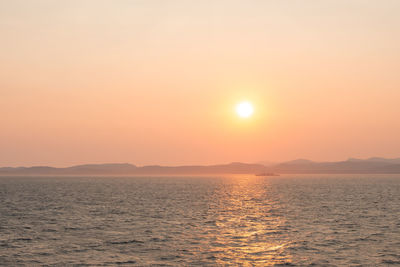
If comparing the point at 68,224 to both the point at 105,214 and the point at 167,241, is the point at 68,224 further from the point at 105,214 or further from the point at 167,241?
the point at 167,241

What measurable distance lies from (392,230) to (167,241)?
1233 inches

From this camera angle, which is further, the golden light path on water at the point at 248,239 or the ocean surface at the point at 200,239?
the golden light path on water at the point at 248,239

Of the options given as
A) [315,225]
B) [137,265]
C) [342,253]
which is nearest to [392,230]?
[315,225]

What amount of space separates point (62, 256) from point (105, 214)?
121 ft

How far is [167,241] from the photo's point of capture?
46938mm

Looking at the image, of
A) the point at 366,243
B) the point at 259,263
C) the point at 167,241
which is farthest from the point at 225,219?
the point at 259,263

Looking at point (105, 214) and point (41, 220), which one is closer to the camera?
point (41, 220)

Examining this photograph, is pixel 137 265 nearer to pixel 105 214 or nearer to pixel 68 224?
pixel 68 224

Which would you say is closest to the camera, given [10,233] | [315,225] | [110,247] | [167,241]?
[110,247]

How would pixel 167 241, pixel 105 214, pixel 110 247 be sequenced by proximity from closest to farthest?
1. pixel 110 247
2. pixel 167 241
3. pixel 105 214

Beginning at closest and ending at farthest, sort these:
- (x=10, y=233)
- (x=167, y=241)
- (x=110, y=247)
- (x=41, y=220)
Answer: (x=110, y=247) < (x=167, y=241) < (x=10, y=233) < (x=41, y=220)

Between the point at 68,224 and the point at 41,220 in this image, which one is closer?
the point at 68,224

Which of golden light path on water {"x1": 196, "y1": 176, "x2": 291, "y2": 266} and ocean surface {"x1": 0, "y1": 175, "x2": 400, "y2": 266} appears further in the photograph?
golden light path on water {"x1": 196, "y1": 176, "x2": 291, "y2": 266}

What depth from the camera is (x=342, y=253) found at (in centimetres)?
4025
